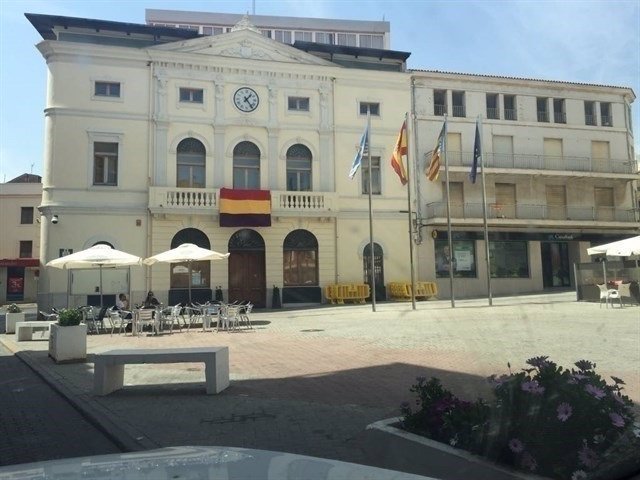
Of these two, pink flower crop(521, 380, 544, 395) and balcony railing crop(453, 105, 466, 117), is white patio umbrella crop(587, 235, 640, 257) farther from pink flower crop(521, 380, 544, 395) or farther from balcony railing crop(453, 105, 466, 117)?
pink flower crop(521, 380, 544, 395)

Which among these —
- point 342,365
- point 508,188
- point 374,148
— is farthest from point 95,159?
point 508,188

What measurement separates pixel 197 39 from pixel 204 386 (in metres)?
23.1

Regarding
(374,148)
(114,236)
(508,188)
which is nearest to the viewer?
(114,236)

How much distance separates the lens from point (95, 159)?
26.2 metres

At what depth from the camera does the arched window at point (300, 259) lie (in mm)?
27766

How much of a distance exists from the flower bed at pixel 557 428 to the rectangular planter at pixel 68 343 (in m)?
9.41

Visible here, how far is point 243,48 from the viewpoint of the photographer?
2819 cm

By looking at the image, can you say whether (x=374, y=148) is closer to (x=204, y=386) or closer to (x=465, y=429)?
(x=204, y=386)

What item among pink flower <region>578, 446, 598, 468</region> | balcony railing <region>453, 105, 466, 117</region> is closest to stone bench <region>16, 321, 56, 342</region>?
pink flower <region>578, 446, 598, 468</region>

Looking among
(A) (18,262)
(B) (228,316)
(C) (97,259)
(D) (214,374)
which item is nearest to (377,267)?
(B) (228,316)

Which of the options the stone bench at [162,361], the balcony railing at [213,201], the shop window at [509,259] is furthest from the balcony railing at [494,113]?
the stone bench at [162,361]

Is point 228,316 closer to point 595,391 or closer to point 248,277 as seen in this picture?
point 248,277

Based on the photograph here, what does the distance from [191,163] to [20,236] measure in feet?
86.8

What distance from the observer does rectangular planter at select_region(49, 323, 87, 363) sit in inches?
438
